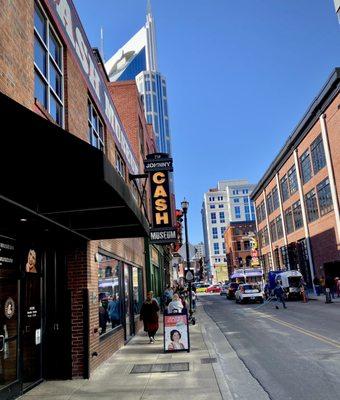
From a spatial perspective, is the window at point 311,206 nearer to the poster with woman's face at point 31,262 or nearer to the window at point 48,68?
the window at point 48,68

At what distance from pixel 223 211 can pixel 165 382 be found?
559 feet

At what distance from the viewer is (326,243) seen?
41094 mm

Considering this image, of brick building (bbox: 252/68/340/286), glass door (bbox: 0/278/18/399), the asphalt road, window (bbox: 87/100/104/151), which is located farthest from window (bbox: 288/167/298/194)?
glass door (bbox: 0/278/18/399)

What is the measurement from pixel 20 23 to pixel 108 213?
3.34 meters

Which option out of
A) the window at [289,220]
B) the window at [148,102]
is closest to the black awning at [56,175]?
the window at [289,220]

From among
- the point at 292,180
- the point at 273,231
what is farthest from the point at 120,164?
the point at 273,231

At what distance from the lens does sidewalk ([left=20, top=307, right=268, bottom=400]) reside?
295 inches

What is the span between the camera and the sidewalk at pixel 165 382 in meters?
7.50

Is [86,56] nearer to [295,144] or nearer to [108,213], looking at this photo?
[108,213]

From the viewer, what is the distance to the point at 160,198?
2177 cm

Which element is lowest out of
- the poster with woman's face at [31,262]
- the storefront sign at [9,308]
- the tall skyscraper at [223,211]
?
the storefront sign at [9,308]

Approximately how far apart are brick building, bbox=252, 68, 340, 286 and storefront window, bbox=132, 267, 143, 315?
917 inches

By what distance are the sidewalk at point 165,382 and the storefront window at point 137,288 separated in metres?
6.11

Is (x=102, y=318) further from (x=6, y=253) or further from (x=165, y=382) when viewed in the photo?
(x=6, y=253)
